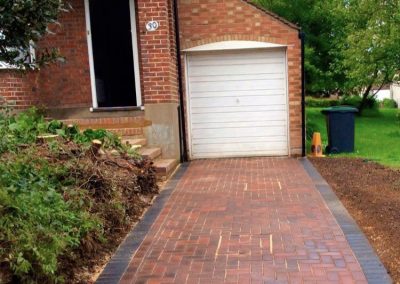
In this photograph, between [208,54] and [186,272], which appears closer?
[186,272]

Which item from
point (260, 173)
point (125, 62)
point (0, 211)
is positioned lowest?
point (260, 173)

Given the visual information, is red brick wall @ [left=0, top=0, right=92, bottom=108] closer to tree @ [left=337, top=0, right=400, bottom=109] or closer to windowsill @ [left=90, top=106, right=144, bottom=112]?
windowsill @ [left=90, top=106, right=144, bottom=112]

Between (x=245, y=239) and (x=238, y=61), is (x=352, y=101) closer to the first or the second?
(x=238, y=61)

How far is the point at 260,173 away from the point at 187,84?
10.3 feet

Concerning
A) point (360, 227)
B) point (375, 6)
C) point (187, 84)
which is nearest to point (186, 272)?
point (360, 227)

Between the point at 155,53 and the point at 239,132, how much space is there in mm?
2758

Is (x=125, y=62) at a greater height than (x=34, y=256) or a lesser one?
greater

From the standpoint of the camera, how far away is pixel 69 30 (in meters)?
10.3

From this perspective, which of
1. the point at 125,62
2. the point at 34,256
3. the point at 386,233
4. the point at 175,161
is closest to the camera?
the point at 34,256

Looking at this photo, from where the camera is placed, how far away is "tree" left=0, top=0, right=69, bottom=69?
304 centimetres

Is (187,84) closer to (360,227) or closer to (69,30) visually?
(69,30)

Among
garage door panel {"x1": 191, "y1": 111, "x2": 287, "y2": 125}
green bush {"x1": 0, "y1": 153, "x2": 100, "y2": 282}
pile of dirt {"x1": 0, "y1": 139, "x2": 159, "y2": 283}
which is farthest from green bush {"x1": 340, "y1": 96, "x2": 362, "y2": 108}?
green bush {"x1": 0, "y1": 153, "x2": 100, "y2": 282}

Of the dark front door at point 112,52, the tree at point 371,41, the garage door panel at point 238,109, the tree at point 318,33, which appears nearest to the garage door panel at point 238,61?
the garage door panel at point 238,109

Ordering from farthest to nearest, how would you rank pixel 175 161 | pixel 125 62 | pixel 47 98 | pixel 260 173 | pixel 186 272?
pixel 125 62 → pixel 47 98 → pixel 175 161 → pixel 260 173 → pixel 186 272
